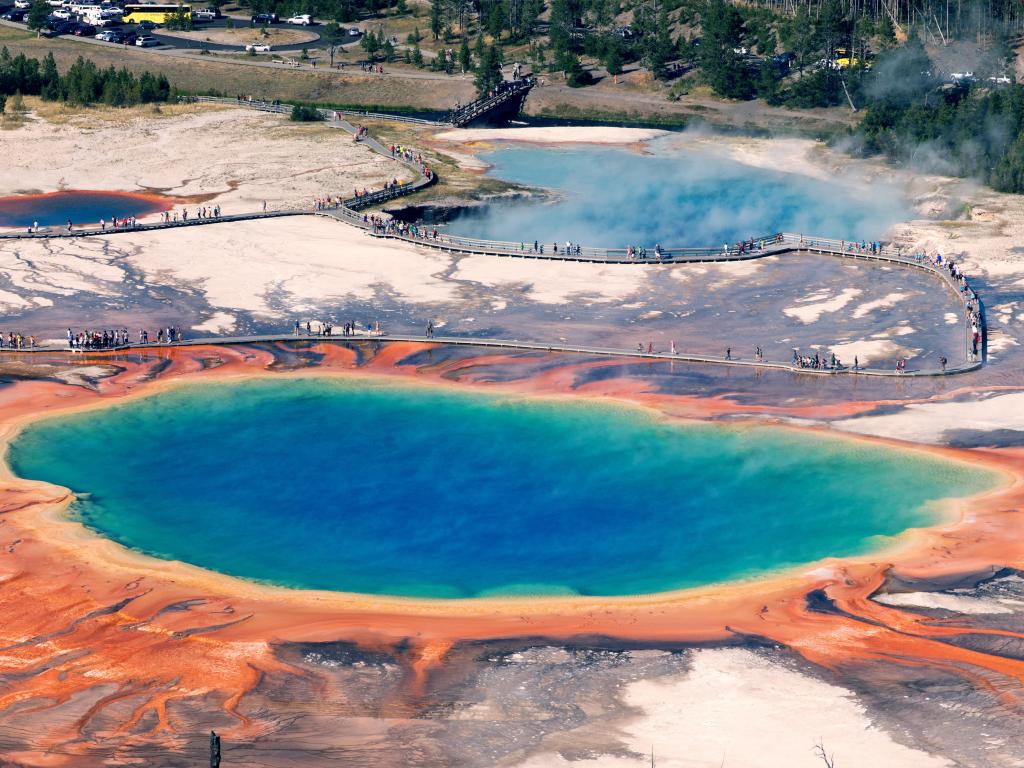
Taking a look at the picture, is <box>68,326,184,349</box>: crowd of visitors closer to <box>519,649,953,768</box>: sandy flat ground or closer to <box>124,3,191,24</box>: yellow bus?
<box>519,649,953,768</box>: sandy flat ground

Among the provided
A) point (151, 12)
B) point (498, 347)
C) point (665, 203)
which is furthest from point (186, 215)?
point (151, 12)

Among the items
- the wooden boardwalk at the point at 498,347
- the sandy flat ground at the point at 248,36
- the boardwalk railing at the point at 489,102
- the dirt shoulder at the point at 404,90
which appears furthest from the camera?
the sandy flat ground at the point at 248,36

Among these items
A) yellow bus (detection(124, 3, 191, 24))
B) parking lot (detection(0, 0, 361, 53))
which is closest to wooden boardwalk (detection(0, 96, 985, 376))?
parking lot (detection(0, 0, 361, 53))

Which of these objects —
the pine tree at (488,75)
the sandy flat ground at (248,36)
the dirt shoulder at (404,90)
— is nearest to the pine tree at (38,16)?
the dirt shoulder at (404,90)

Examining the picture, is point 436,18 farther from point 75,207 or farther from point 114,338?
point 114,338

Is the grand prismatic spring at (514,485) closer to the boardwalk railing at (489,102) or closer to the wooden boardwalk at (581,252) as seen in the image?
the wooden boardwalk at (581,252)

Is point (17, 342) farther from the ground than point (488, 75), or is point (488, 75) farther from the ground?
point (488, 75)
